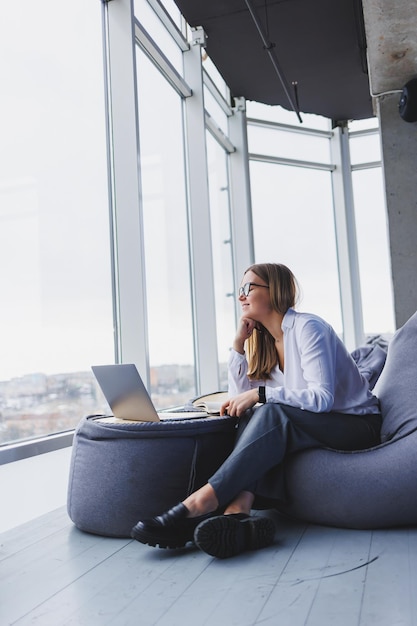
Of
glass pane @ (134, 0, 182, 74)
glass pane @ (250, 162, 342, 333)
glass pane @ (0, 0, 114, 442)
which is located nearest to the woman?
glass pane @ (0, 0, 114, 442)

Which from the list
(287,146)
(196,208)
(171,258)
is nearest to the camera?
(171,258)

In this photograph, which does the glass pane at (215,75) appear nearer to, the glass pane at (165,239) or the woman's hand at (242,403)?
the glass pane at (165,239)

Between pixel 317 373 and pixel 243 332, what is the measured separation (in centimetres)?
53

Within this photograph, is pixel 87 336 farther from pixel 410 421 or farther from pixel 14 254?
pixel 410 421

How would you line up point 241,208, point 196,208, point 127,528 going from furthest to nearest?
point 241,208
point 196,208
point 127,528

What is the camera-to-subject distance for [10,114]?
3.11 meters

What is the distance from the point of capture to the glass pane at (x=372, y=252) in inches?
320

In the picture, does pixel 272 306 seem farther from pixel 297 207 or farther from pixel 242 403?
pixel 297 207

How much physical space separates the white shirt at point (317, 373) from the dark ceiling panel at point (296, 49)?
3.82m

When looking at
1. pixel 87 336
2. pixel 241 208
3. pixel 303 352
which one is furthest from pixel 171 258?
pixel 303 352

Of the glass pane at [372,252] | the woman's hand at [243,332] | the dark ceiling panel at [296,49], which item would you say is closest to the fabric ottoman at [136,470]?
the woman's hand at [243,332]

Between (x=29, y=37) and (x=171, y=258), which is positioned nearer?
(x=29, y=37)

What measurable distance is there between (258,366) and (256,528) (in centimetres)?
91

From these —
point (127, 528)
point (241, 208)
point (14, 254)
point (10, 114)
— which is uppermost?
point (241, 208)
